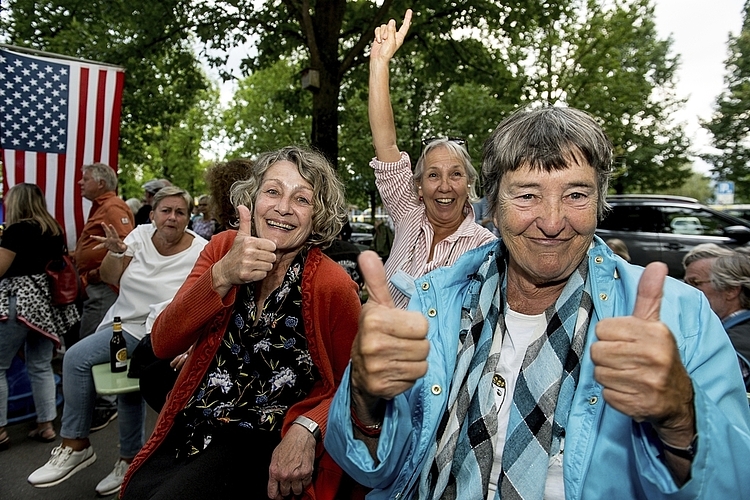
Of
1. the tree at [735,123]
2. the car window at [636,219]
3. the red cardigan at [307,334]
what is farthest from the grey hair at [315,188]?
the tree at [735,123]

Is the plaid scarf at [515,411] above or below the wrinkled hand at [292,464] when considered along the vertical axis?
above

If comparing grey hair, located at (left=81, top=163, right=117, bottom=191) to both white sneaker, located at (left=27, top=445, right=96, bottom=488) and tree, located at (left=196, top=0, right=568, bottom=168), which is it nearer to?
white sneaker, located at (left=27, top=445, right=96, bottom=488)

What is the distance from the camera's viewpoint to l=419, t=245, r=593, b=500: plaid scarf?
55.2 inches

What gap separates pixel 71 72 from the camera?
18.3ft

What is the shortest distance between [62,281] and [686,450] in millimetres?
4305

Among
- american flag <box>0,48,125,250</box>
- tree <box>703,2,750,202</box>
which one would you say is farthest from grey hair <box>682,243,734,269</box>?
tree <box>703,2,750,202</box>

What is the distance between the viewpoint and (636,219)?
9.93 m

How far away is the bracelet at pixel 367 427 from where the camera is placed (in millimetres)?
1365

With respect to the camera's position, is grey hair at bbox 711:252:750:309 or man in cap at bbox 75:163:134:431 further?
man in cap at bbox 75:163:134:431

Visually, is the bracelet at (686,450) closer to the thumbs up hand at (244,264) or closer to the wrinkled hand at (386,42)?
the thumbs up hand at (244,264)

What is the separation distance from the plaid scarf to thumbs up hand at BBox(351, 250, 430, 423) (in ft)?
1.28

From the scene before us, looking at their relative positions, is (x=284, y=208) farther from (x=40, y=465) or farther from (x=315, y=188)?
(x=40, y=465)

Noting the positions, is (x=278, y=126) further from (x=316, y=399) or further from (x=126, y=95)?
(x=316, y=399)

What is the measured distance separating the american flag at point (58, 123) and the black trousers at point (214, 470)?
432 centimetres
